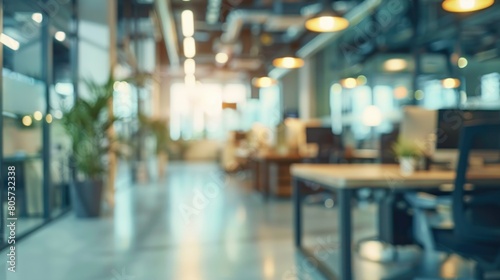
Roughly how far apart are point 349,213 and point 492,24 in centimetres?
541

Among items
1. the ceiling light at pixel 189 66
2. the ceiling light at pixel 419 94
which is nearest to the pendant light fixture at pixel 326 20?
the ceiling light at pixel 419 94

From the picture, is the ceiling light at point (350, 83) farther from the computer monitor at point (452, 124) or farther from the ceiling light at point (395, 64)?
the computer monitor at point (452, 124)

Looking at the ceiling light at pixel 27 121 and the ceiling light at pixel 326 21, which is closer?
the ceiling light at pixel 326 21

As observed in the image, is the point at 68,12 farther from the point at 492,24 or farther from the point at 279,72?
the point at 279,72

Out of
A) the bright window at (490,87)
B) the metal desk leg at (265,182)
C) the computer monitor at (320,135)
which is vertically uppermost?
the bright window at (490,87)

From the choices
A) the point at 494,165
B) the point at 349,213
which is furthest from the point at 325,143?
the point at 349,213

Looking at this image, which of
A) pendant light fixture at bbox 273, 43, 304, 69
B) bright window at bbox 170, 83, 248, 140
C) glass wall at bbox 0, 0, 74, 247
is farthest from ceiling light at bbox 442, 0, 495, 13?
bright window at bbox 170, 83, 248, 140

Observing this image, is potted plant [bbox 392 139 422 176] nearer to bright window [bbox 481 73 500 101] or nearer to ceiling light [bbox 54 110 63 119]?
bright window [bbox 481 73 500 101]

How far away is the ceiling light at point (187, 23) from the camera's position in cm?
1010

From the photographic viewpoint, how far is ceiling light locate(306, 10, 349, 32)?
398 centimetres

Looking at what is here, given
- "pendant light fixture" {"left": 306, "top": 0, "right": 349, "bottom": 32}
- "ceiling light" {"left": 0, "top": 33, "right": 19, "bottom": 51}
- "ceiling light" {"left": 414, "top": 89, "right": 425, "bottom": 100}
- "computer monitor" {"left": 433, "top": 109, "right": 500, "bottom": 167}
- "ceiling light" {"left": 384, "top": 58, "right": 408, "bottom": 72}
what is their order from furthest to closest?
"ceiling light" {"left": 384, "top": 58, "right": 408, "bottom": 72} < "ceiling light" {"left": 414, "top": 89, "right": 425, "bottom": 100} < "pendant light fixture" {"left": 306, "top": 0, "right": 349, "bottom": 32} < "ceiling light" {"left": 0, "top": 33, "right": 19, "bottom": 51} < "computer monitor" {"left": 433, "top": 109, "right": 500, "bottom": 167}

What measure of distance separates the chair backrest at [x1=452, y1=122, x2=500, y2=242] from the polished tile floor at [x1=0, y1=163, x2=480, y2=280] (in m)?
0.99

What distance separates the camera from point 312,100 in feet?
47.2

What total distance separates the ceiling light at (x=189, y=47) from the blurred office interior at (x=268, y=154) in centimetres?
16
